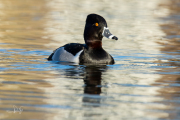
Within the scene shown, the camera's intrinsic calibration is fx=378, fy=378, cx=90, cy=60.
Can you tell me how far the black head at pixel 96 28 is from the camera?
9.44 m

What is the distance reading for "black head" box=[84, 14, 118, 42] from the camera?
31.0ft

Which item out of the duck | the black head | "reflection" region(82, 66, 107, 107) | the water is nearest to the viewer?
the water

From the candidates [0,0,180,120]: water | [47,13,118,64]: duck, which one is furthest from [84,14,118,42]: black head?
[0,0,180,120]: water

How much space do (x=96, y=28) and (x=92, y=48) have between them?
0.51 metres

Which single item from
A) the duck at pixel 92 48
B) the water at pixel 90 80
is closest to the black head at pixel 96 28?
the duck at pixel 92 48

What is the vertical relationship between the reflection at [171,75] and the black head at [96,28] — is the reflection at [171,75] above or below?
below

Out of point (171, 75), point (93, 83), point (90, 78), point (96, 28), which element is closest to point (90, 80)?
point (90, 78)

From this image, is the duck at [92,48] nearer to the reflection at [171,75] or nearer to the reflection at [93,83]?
the reflection at [93,83]

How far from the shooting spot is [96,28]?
9477 mm

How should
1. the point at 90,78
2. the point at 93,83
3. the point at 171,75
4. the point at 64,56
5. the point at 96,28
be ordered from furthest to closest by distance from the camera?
the point at 64,56 → the point at 96,28 → the point at 171,75 → the point at 90,78 → the point at 93,83

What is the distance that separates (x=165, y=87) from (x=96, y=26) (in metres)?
2.97

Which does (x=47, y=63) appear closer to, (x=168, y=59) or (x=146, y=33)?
(x=168, y=59)

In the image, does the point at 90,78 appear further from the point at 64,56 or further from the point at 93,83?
the point at 64,56

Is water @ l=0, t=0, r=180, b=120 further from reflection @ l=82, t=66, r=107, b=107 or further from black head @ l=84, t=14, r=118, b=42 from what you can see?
black head @ l=84, t=14, r=118, b=42
